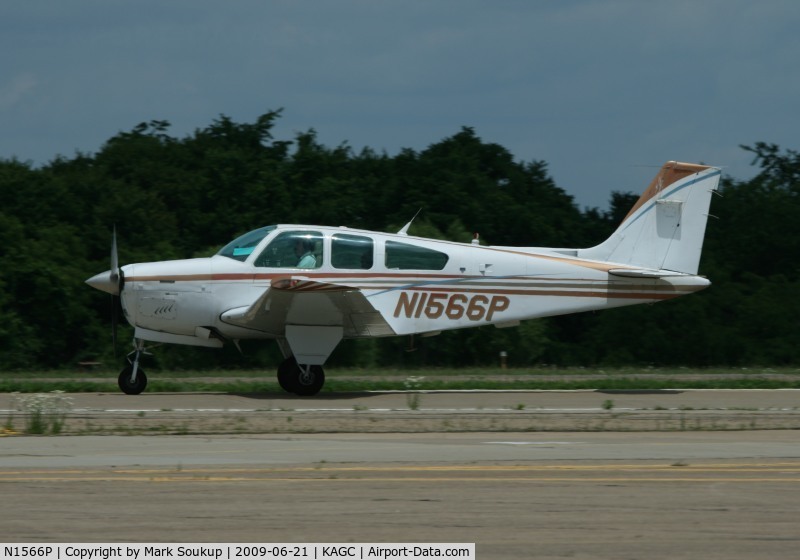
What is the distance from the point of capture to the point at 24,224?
98.6ft

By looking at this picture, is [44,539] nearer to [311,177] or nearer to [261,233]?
[261,233]

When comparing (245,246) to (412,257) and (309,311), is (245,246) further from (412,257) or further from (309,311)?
(412,257)

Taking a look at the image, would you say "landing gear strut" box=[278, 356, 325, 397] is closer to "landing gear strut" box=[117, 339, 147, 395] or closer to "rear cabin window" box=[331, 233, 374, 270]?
"rear cabin window" box=[331, 233, 374, 270]

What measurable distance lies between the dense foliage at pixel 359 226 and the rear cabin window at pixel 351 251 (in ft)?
26.4

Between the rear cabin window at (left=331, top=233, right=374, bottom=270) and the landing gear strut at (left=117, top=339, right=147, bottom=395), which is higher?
the rear cabin window at (left=331, top=233, right=374, bottom=270)

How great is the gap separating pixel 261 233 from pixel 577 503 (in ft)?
Result: 30.0

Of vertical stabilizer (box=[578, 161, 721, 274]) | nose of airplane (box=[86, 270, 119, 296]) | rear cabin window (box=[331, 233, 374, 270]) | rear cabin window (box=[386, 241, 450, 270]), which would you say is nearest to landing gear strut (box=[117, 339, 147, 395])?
nose of airplane (box=[86, 270, 119, 296])

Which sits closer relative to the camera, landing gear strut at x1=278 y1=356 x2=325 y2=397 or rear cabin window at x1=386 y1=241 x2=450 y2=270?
landing gear strut at x1=278 y1=356 x2=325 y2=397

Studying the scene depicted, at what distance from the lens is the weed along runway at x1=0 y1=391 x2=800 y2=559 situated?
623 centimetres

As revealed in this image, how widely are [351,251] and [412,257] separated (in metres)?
0.90

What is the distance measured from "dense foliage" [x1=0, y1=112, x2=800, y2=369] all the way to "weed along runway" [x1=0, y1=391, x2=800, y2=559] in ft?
40.1
